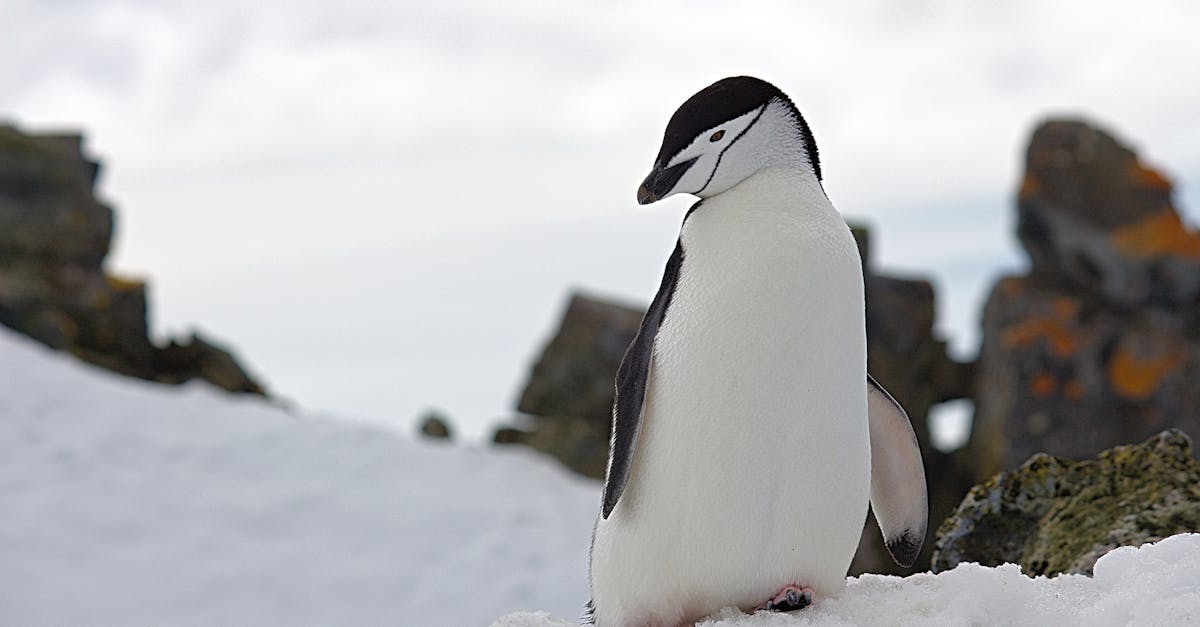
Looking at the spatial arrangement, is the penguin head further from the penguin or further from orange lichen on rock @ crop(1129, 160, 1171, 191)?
orange lichen on rock @ crop(1129, 160, 1171, 191)

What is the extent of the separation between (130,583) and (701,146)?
6.07m

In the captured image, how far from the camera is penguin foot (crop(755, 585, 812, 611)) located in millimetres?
2453

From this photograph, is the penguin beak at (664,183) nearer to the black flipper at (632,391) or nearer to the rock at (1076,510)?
the black flipper at (632,391)

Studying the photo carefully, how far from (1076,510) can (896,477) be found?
52cm

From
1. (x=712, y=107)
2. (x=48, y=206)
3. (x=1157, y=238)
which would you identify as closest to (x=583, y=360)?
(x=1157, y=238)

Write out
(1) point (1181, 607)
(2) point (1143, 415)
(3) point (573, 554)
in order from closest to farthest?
(1) point (1181, 607) → (3) point (573, 554) → (2) point (1143, 415)

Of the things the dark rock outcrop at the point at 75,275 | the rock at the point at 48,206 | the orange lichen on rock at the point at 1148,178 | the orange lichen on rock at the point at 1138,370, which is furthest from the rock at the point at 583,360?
the rock at the point at 48,206

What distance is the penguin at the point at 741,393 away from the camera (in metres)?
2.37

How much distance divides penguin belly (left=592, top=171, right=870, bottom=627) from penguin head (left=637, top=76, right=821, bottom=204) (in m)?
0.05

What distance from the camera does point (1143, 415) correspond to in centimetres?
985

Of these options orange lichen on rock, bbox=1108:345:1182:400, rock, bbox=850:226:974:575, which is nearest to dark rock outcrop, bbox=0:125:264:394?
rock, bbox=850:226:974:575

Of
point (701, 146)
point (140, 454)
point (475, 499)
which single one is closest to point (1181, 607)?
point (701, 146)

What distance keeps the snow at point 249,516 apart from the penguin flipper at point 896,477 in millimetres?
4655

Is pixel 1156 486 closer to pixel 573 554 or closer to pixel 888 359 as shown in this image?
pixel 573 554
